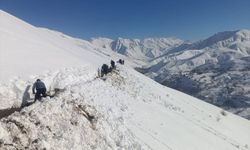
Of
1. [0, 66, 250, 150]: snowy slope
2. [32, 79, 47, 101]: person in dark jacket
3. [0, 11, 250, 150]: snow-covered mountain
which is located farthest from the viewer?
[32, 79, 47, 101]: person in dark jacket

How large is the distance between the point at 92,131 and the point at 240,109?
188204 mm

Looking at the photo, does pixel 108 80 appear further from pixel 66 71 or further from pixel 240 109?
pixel 240 109

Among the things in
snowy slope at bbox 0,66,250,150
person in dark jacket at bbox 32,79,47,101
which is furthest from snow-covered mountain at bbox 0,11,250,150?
person in dark jacket at bbox 32,79,47,101

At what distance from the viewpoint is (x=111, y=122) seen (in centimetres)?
1919

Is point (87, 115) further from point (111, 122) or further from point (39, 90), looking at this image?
point (39, 90)

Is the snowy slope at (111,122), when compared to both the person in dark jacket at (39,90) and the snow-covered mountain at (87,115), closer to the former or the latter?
the snow-covered mountain at (87,115)

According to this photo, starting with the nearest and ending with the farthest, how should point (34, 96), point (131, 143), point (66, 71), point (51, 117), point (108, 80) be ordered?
point (51, 117), point (131, 143), point (34, 96), point (66, 71), point (108, 80)

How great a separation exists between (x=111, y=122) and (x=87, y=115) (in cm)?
182

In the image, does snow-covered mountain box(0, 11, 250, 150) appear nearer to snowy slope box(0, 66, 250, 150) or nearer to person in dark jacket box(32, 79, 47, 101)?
snowy slope box(0, 66, 250, 150)

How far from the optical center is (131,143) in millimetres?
18312

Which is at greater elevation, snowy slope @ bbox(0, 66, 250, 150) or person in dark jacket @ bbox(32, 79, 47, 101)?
person in dark jacket @ bbox(32, 79, 47, 101)

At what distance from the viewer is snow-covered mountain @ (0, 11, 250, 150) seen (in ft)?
49.9

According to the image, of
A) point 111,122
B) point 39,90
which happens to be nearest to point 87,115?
point 111,122

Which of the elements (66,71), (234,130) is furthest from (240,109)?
(66,71)
